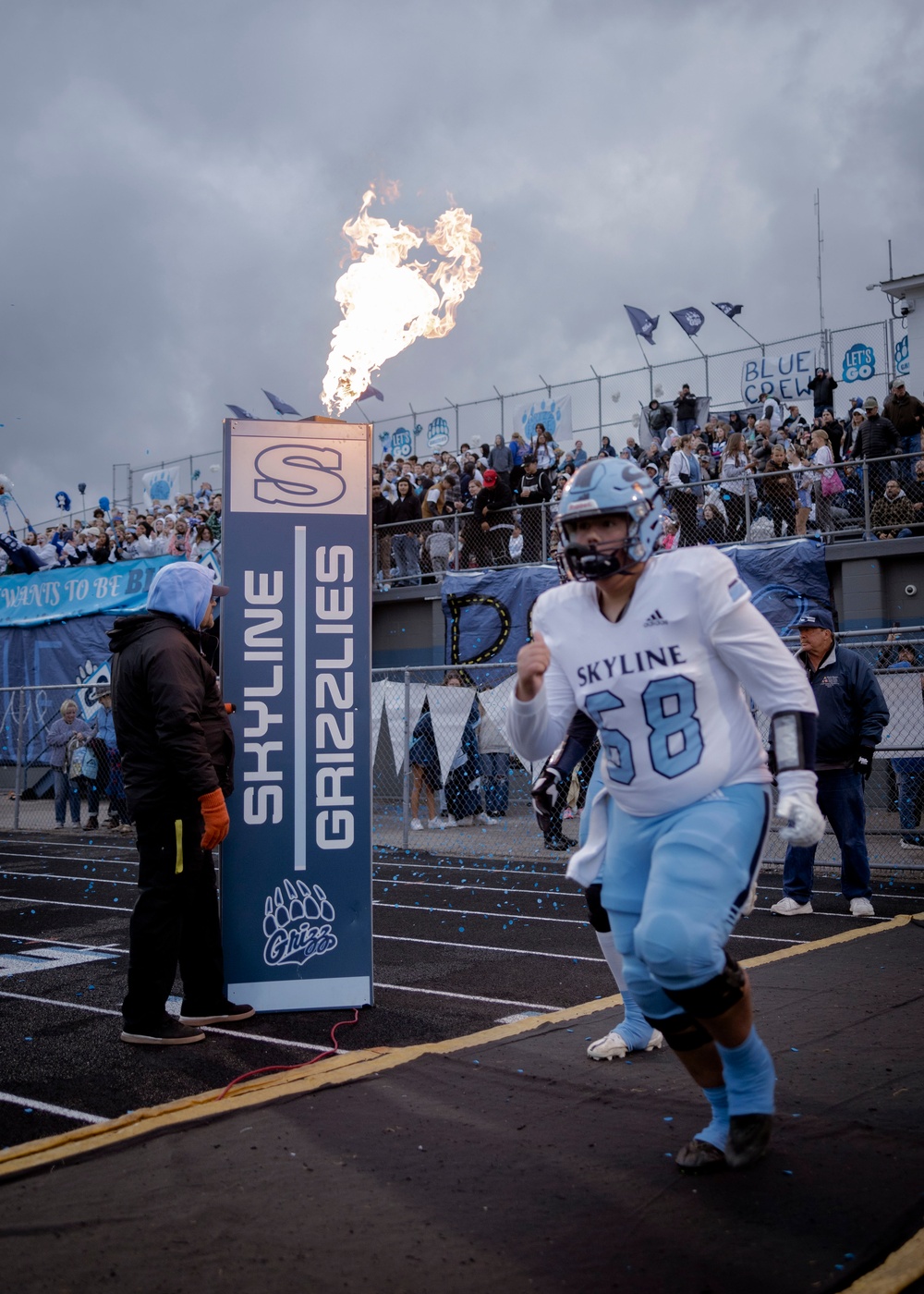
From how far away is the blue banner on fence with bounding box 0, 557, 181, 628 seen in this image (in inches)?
816

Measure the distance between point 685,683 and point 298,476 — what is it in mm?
3241

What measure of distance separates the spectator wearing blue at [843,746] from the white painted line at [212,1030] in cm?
459

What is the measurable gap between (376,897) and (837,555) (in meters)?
8.78

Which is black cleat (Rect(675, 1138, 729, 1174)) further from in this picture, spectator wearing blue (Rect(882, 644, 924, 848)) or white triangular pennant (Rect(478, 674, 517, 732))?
white triangular pennant (Rect(478, 674, 517, 732))

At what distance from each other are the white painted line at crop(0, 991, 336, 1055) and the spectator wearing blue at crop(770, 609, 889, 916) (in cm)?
459

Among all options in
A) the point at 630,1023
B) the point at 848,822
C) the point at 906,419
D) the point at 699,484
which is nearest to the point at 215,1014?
the point at 630,1023

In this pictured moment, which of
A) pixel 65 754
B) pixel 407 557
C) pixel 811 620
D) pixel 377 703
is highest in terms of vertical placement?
pixel 407 557

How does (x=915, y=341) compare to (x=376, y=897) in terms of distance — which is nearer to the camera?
(x=376, y=897)

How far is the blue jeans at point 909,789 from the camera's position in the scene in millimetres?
10914

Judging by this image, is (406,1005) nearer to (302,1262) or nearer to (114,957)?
(114,957)

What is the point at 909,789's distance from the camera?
10961 millimetres

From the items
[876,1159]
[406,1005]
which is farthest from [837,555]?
[876,1159]

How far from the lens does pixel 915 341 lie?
2550cm

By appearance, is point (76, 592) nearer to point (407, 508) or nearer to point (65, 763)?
point (65, 763)
